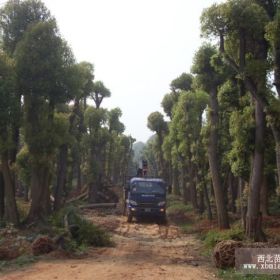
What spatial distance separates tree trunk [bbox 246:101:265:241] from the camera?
16672mm

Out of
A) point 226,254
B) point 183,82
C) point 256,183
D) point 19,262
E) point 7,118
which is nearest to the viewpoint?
point 226,254

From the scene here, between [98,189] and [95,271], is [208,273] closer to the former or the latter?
[95,271]

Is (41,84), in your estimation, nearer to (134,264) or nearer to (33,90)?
(33,90)

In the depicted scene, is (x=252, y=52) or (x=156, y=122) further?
(x=156, y=122)

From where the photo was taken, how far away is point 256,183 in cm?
1684

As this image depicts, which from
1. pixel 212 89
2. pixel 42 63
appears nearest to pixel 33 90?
pixel 42 63

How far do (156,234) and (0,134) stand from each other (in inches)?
332

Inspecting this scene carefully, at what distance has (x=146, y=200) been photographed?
28672 millimetres

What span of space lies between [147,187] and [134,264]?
621 inches

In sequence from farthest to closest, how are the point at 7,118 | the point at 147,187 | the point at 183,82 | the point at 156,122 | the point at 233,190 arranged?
the point at 156,122
the point at 183,82
the point at 233,190
the point at 147,187
the point at 7,118

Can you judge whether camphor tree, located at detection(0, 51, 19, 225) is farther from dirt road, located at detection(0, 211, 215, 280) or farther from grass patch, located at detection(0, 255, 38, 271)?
grass patch, located at detection(0, 255, 38, 271)

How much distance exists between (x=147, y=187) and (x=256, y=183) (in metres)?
13.1

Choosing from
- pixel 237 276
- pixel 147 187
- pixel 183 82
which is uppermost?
pixel 183 82

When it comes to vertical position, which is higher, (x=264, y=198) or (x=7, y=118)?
(x=7, y=118)
